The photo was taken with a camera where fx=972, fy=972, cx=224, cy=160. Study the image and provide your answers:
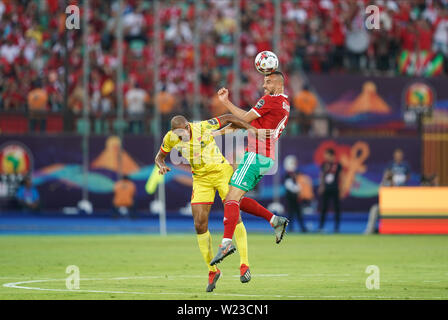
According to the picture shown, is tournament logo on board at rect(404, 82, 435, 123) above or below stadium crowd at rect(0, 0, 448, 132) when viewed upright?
below

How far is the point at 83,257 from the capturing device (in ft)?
60.2

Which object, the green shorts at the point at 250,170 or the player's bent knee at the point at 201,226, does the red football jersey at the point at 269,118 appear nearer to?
the green shorts at the point at 250,170

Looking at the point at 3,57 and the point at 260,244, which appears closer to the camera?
the point at 260,244

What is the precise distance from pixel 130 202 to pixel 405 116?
350 inches

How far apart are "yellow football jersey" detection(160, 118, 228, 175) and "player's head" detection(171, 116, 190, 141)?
5 cm

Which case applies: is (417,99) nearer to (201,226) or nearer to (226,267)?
(226,267)

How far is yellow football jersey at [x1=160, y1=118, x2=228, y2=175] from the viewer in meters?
12.8

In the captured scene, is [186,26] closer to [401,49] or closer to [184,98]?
Answer: [184,98]

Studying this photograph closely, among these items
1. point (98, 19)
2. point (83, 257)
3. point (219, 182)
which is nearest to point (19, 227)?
point (98, 19)

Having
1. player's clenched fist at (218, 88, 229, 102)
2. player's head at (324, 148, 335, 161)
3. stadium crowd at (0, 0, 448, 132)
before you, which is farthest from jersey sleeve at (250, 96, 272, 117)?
stadium crowd at (0, 0, 448, 132)

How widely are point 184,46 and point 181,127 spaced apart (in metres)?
19.1

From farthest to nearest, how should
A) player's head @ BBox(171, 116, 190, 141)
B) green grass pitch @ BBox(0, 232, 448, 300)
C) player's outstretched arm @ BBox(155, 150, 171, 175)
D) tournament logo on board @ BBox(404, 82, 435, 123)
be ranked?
1. tournament logo on board @ BBox(404, 82, 435, 123)
2. player's outstretched arm @ BBox(155, 150, 171, 175)
3. player's head @ BBox(171, 116, 190, 141)
4. green grass pitch @ BBox(0, 232, 448, 300)

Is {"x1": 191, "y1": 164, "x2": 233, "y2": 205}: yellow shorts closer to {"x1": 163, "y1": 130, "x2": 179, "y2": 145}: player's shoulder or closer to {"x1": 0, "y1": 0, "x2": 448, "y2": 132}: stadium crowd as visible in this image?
{"x1": 163, "y1": 130, "x2": 179, "y2": 145}: player's shoulder

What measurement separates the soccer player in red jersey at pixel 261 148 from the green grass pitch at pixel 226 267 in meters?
0.98
